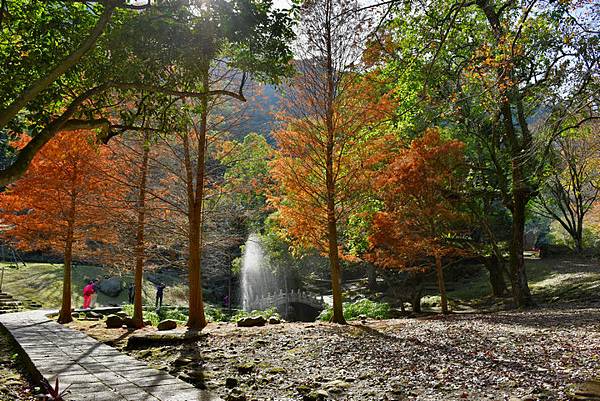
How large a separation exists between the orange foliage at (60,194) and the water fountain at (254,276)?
1808 cm

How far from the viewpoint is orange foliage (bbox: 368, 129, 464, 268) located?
13.0 metres

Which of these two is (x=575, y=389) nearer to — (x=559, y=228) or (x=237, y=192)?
(x=237, y=192)

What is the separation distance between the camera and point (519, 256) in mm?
13859

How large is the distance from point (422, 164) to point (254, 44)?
343 inches

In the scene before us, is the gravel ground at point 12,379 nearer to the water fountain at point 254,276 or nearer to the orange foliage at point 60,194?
the orange foliage at point 60,194

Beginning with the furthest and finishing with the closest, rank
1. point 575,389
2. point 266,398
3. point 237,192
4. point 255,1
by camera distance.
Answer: point 237,192 < point 255,1 < point 266,398 < point 575,389

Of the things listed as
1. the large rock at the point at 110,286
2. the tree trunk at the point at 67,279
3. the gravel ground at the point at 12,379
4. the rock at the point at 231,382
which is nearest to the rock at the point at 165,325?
the gravel ground at the point at 12,379

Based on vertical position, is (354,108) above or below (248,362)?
above

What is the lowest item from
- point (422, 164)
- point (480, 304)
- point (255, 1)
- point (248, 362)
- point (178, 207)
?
point (480, 304)

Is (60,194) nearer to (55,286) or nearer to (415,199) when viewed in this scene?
(415,199)

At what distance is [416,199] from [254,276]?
20859 millimetres

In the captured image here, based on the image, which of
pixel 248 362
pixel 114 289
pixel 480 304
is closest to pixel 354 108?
pixel 248 362

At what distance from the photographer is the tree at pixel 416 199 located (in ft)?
42.8

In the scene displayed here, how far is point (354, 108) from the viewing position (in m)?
11.4
